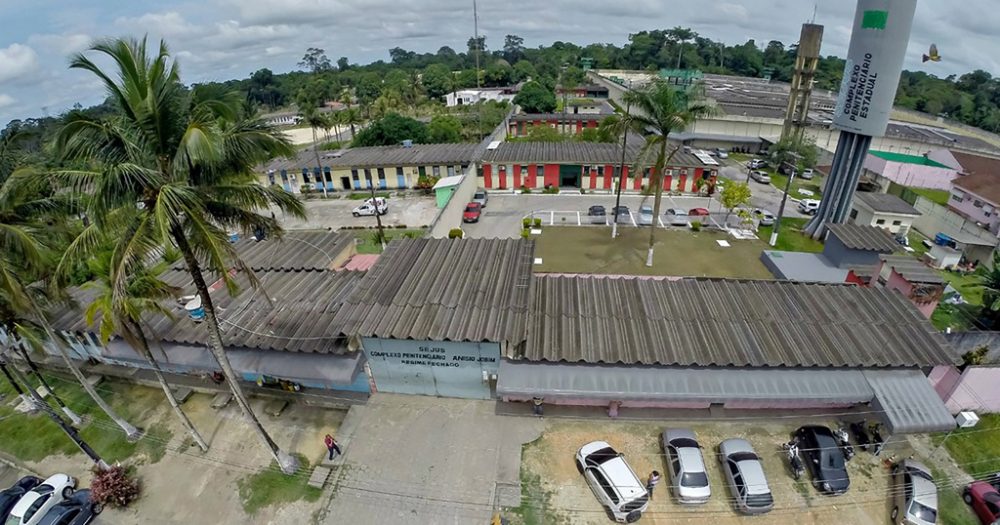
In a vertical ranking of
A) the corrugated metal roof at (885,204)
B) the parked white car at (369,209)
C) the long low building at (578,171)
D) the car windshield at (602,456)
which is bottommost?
the car windshield at (602,456)

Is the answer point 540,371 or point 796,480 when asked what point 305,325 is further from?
point 796,480

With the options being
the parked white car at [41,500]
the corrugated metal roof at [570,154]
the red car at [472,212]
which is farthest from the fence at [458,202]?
the parked white car at [41,500]

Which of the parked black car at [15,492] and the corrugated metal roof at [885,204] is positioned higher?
the corrugated metal roof at [885,204]

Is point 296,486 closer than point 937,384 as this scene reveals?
Yes

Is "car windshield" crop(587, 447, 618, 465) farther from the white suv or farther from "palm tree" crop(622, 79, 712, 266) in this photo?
"palm tree" crop(622, 79, 712, 266)

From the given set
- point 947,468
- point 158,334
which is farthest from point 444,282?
point 947,468

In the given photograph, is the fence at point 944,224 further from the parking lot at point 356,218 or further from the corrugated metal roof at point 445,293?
the parking lot at point 356,218
